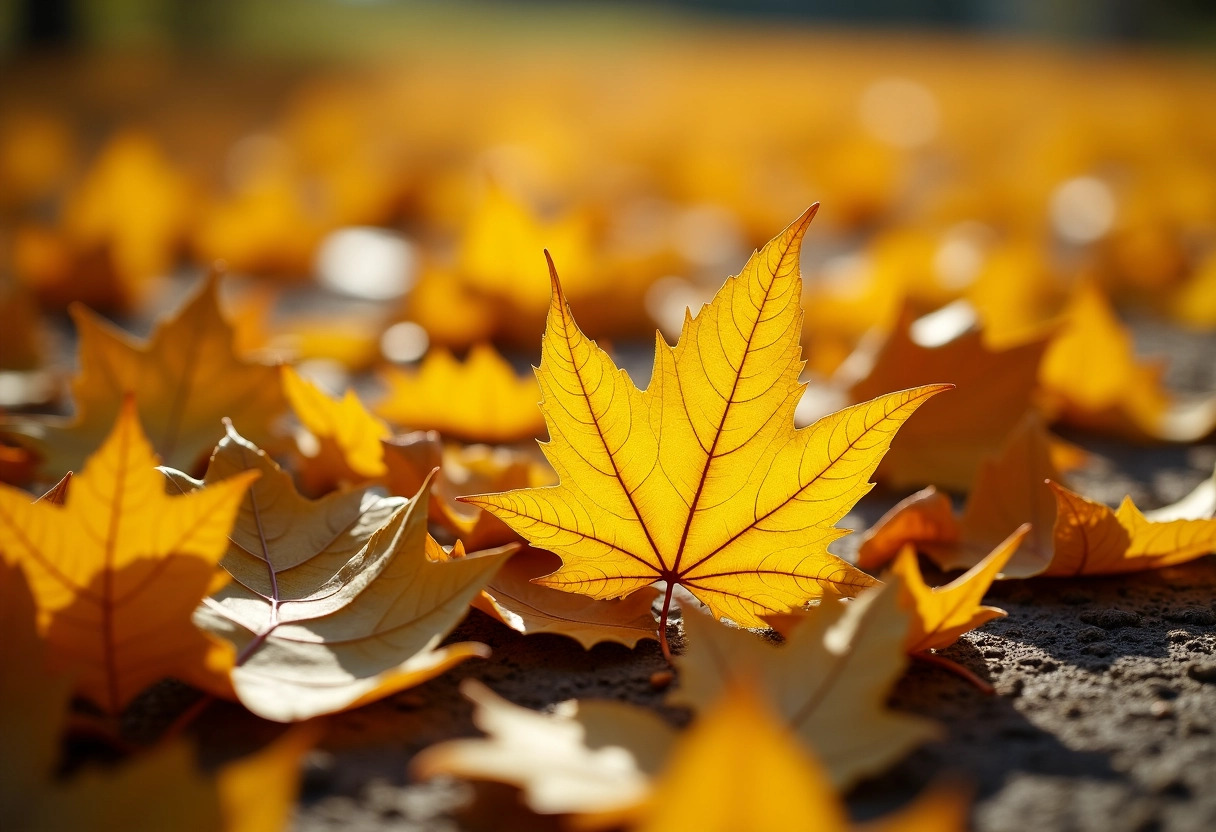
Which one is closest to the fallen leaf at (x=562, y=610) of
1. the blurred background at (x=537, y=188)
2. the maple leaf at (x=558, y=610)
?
the maple leaf at (x=558, y=610)

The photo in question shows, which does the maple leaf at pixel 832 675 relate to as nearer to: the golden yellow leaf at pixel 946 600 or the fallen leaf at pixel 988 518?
the golden yellow leaf at pixel 946 600

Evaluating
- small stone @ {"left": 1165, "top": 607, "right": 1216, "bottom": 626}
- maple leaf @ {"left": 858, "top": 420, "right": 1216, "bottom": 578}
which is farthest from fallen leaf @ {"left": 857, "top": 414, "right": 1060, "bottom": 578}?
small stone @ {"left": 1165, "top": 607, "right": 1216, "bottom": 626}

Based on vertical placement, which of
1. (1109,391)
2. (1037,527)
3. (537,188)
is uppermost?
(537,188)

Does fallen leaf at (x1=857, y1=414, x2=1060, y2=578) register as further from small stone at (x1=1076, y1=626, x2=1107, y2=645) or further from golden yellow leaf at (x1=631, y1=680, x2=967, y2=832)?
golden yellow leaf at (x1=631, y1=680, x2=967, y2=832)

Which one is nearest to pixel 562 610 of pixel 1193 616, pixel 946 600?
pixel 946 600

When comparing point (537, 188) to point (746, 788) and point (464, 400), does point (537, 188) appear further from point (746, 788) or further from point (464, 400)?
point (746, 788)

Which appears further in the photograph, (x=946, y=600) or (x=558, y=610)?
(x=558, y=610)

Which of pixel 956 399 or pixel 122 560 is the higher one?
pixel 956 399
